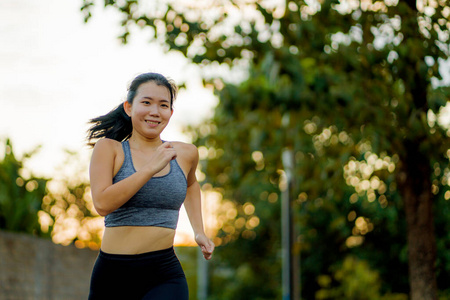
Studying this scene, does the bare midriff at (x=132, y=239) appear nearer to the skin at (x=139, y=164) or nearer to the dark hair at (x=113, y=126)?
the skin at (x=139, y=164)

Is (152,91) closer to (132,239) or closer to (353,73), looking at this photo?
(132,239)

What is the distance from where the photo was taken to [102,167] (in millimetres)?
2871

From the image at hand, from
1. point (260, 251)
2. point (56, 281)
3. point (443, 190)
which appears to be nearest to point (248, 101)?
point (443, 190)

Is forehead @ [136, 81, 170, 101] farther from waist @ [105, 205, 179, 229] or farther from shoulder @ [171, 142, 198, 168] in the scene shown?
waist @ [105, 205, 179, 229]

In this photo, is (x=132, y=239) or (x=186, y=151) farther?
(x=186, y=151)

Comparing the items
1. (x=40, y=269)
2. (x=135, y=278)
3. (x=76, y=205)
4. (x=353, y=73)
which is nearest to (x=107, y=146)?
(x=135, y=278)

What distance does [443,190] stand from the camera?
31.4 ft

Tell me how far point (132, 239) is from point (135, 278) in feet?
0.58

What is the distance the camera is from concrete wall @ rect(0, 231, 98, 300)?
937cm

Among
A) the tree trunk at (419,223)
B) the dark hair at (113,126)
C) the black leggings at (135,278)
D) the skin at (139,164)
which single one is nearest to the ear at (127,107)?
the skin at (139,164)

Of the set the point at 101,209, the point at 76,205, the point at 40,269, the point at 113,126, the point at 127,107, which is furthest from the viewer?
the point at 76,205

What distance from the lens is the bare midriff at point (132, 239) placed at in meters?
2.90

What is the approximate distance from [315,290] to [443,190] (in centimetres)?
1152

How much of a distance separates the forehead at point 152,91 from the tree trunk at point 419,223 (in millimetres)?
5242
